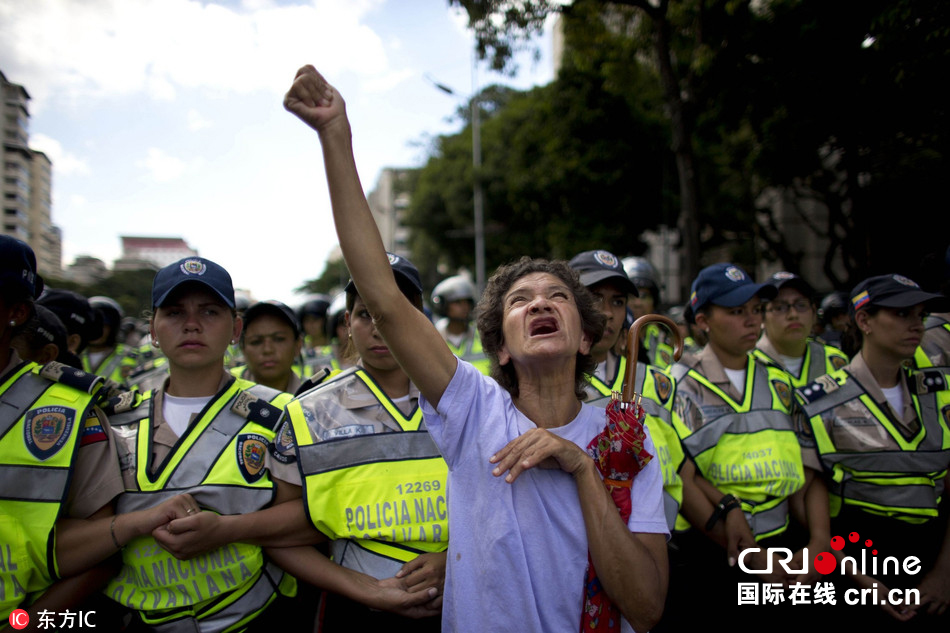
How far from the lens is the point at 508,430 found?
1.81 meters

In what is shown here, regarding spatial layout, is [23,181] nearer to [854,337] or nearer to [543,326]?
[543,326]

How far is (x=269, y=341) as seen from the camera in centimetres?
411

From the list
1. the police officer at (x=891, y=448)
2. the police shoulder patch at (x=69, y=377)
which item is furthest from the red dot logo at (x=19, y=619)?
the police officer at (x=891, y=448)

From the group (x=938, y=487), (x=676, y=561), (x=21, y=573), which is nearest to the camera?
(x=21, y=573)

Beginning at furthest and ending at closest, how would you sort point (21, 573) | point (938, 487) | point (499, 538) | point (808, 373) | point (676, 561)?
point (808, 373) → point (938, 487) → point (676, 561) → point (21, 573) → point (499, 538)

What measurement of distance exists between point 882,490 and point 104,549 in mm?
3752

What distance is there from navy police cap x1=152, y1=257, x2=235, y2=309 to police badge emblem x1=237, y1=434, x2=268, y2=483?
60 cm

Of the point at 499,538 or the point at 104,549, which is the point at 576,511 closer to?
the point at 499,538

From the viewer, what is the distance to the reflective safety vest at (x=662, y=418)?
105 inches

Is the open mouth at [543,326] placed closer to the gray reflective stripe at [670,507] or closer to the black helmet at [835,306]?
the gray reflective stripe at [670,507]

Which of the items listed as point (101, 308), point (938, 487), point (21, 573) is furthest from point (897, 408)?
point (101, 308)

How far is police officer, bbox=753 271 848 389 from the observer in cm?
462

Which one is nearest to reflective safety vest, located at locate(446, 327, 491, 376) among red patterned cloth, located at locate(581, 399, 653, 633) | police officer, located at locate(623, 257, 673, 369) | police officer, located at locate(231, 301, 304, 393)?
police officer, located at locate(623, 257, 673, 369)

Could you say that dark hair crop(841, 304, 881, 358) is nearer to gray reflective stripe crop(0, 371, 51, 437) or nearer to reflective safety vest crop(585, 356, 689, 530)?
reflective safety vest crop(585, 356, 689, 530)
